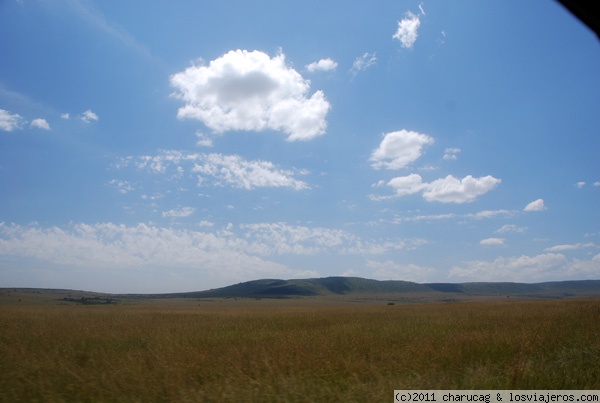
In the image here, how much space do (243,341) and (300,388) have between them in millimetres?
6092

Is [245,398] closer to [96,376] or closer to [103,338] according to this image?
[96,376]

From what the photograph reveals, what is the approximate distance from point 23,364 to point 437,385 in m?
7.87

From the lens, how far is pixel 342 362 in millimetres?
8078

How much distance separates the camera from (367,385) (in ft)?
21.6

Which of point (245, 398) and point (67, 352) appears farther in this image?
point (67, 352)

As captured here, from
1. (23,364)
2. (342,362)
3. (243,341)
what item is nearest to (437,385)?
(342,362)

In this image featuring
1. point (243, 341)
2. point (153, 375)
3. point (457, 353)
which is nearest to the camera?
point (153, 375)

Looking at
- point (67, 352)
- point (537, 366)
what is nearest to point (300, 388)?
point (537, 366)

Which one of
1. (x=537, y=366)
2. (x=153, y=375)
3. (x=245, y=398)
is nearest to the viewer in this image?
(x=245, y=398)

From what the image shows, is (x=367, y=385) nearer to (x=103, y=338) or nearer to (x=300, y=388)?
(x=300, y=388)

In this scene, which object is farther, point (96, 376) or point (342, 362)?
point (342, 362)

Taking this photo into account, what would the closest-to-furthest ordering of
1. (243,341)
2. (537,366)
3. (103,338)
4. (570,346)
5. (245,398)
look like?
(245,398), (537,366), (570,346), (243,341), (103,338)

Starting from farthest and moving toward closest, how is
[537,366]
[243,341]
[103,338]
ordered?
[103,338] → [243,341] → [537,366]

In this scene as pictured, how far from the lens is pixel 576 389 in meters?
6.51
